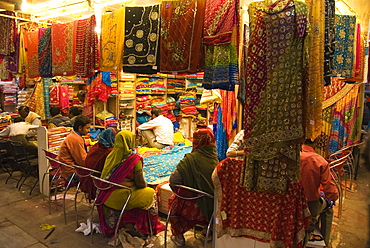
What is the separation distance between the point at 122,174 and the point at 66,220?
4.59 feet

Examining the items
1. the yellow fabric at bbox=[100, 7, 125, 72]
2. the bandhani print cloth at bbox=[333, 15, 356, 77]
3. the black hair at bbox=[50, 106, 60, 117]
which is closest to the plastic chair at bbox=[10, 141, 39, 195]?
the black hair at bbox=[50, 106, 60, 117]

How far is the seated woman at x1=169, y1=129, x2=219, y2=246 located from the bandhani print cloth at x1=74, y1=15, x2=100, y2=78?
2.19 meters

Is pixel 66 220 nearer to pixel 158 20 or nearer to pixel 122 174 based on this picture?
pixel 122 174

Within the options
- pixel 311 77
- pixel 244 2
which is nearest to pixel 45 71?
pixel 244 2

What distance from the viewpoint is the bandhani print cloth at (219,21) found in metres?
2.96

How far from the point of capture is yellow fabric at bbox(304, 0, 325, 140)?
2.29m

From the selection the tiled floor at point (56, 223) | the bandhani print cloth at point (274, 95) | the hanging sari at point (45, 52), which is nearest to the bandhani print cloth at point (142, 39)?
the bandhani print cloth at point (274, 95)

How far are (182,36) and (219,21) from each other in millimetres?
501

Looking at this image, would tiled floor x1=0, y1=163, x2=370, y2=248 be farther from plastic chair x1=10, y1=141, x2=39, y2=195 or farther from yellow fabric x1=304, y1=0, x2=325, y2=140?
yellow fabric x1=304, y1=0, x2=325, y2=140

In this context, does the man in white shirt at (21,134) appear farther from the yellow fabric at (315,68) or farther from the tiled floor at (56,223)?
the yellow fabric at (315,68)

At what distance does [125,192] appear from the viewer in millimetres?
3275

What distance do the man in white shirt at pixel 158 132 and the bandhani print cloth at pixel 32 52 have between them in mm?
2513

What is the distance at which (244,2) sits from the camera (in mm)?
4148

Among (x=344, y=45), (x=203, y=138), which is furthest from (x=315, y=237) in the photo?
(x=344, y=45)
